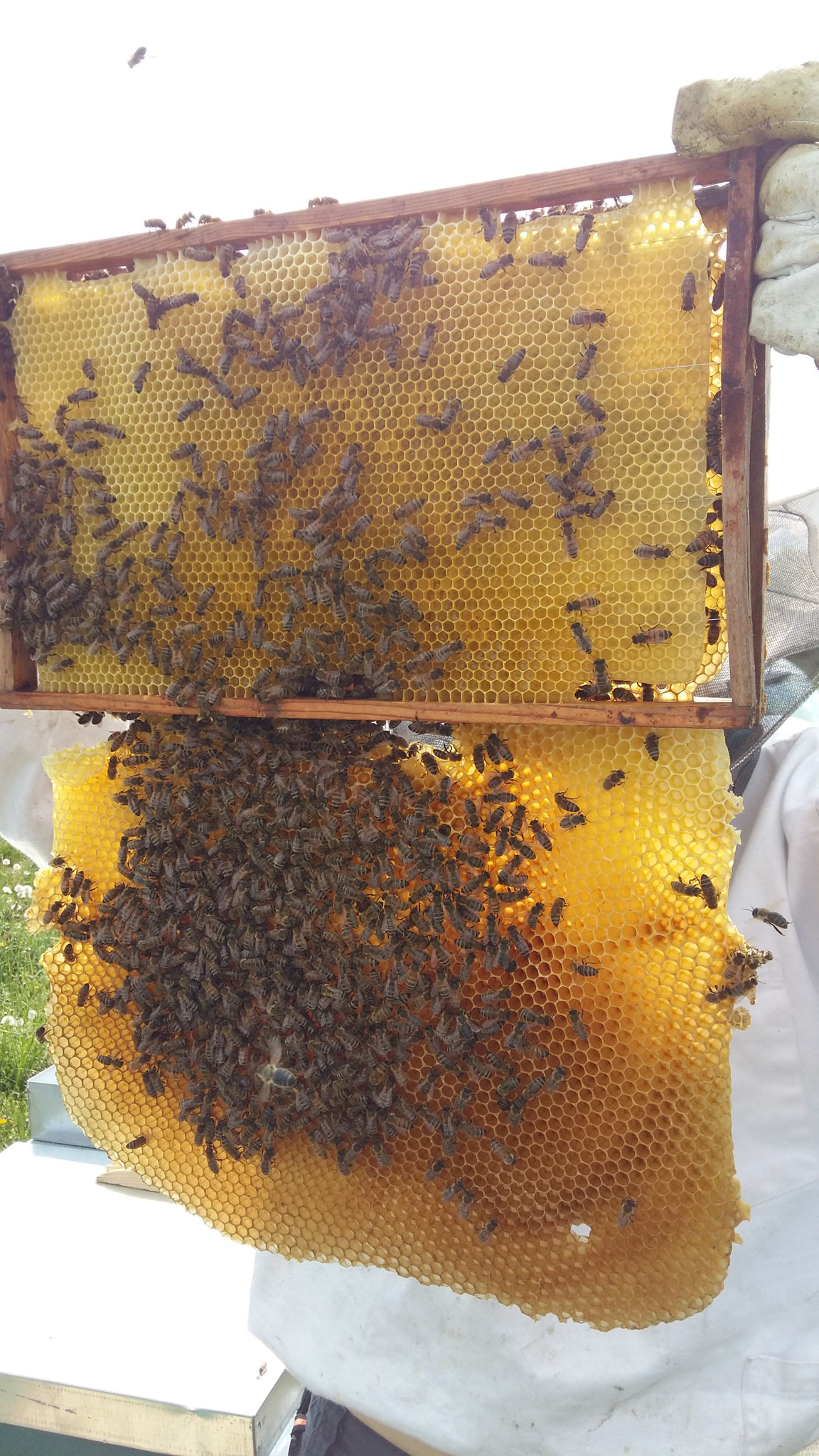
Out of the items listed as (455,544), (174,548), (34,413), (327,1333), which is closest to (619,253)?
(455,544)

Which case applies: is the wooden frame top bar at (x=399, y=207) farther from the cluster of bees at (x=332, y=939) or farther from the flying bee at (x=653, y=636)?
the cluster of bees at (x=332, y=939)

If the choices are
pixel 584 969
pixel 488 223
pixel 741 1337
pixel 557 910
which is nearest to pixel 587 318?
pixel 488 223

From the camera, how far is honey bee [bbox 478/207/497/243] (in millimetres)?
2363

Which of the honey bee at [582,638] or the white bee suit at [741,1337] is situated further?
the white bee suit at [741,1337]

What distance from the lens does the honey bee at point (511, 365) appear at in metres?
2.41

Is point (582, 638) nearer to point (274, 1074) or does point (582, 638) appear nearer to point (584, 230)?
point (584, 230)

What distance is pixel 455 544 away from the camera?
2535 millimetres

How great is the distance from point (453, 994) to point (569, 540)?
58.2 inches

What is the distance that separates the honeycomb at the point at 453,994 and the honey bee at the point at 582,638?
1.10 feet

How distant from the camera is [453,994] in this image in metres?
2.65

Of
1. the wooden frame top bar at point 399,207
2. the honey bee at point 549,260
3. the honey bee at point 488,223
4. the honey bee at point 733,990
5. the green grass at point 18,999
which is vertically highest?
the wooden frame top bar at point 399,207

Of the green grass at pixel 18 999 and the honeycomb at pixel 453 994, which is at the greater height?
the honeycomb at pixel 453 994

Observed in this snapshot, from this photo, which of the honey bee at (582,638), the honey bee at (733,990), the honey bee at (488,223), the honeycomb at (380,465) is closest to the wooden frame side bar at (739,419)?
the honeycomb at (380,465)

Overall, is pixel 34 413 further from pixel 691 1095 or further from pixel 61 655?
pixel 691 1095
